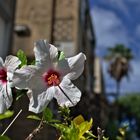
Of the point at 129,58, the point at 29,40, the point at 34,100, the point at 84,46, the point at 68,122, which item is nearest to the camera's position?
the point at 34,100

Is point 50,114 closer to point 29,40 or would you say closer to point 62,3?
point 29,40

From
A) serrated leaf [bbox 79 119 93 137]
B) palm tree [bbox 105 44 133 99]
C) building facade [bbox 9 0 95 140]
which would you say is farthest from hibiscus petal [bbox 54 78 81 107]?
palm tree [bbox 105 44 133 99]

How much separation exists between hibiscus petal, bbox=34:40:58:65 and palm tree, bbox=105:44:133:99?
35622 millimetres

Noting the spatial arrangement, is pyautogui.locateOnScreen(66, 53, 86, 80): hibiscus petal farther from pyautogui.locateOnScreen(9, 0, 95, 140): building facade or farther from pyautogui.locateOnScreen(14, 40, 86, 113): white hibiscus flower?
pyautogui.locateOnScreen(9, 0, 95, 140): building facade

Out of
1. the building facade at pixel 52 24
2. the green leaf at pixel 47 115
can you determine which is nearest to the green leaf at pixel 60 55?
the green leaf at pixel 47 115

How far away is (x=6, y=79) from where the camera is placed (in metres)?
1.17

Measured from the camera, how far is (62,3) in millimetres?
20531

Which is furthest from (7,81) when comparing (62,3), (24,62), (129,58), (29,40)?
(129,58)

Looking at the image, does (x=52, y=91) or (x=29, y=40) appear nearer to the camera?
(x=52, y=91)

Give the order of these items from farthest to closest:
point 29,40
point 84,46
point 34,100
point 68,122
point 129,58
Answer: point 129,58
point 84,46
point 29,40
point 68,122
point 34,100

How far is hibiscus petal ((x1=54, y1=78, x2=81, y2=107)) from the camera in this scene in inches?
43.2

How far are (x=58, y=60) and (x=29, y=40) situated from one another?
60.0 ft

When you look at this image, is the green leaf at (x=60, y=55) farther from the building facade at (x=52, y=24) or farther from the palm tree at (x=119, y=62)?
the palm tree at (x=119, y=62)

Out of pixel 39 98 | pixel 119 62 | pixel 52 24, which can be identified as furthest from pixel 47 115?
pixel 119 62
